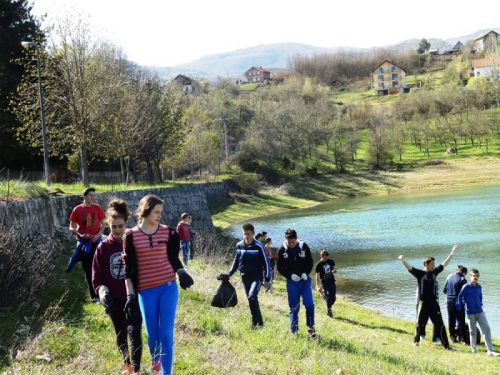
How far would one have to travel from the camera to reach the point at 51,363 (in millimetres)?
5379

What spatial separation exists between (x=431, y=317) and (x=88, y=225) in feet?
20.1

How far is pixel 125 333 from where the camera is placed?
5695 millimetres

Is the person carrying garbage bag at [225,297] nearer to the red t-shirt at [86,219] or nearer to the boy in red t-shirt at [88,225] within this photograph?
the boy in red t-shirt at [88,225]

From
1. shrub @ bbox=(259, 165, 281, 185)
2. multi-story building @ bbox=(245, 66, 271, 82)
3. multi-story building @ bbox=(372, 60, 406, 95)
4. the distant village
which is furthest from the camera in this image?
multi-story building @ bbox=(245, 66, 271, 82)

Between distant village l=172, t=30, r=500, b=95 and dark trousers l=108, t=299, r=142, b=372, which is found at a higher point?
distant village l=172, t=30, r=500, b=95

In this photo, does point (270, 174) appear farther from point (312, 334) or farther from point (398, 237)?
point (312, 334)

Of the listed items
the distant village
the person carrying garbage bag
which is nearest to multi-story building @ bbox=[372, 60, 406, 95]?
the distant village

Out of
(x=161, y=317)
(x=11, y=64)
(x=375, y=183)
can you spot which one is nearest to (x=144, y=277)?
(x=161, y=317)

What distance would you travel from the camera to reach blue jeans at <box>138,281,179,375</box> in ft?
16.8

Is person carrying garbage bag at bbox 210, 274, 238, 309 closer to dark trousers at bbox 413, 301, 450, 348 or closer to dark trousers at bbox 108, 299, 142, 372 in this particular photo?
dark trousers at bbox 108, 299, 142, 372

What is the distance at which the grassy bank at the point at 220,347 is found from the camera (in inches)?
219

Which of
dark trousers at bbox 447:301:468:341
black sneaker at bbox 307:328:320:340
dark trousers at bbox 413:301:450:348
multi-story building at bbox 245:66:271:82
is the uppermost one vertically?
multi-story building at bbox 245:66:271:82

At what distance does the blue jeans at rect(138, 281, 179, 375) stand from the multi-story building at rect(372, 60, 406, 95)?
12046cm

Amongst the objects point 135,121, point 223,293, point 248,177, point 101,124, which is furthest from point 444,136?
point 223,293
